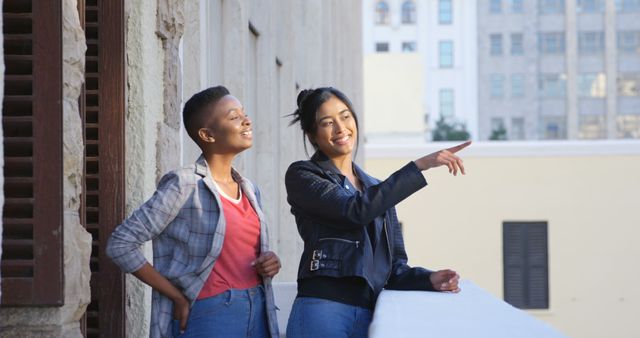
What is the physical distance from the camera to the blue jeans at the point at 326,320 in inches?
159

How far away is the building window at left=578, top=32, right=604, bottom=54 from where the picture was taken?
80.0 meters

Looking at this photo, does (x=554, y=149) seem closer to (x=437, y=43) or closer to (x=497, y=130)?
(x=497, y=130)

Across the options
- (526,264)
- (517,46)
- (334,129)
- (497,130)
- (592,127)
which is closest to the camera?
(334,129)

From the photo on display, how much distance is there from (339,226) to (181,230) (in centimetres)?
51

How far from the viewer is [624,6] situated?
8056 centimetres

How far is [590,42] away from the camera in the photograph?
80500 mm

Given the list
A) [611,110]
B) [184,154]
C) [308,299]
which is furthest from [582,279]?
[611,110]

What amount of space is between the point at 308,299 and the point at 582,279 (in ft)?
79.5

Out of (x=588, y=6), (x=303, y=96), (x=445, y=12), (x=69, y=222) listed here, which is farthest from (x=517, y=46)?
(x=69, y=222)

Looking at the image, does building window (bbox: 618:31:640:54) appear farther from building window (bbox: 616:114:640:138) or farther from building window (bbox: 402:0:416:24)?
building window (bbox: 402:0:416:24)

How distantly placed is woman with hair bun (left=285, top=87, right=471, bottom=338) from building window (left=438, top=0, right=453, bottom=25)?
79.7 meters

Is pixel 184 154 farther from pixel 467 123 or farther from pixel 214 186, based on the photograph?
pixel 467 123

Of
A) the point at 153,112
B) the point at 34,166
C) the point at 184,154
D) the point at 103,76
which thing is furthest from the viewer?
the point at 184,154

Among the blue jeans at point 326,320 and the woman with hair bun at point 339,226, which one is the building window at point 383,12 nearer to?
the woman with hair bun at point 339,226
